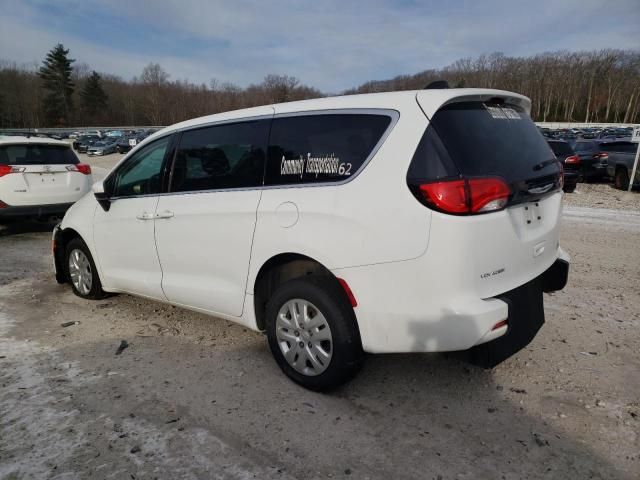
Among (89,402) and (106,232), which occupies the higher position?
(106,232)

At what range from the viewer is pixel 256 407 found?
9.33 ft

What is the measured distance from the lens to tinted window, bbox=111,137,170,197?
3.85m

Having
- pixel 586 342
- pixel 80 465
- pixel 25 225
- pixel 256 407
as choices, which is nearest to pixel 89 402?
pixel 80 465

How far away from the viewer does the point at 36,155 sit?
773cm

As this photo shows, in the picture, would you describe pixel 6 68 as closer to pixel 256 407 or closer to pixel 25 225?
pixel 25 225

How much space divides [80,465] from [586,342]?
3.59 metres

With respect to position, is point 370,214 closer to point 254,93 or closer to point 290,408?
point 290,408

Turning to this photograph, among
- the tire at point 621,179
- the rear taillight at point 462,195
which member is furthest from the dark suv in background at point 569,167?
the rear taillight at point 462,195

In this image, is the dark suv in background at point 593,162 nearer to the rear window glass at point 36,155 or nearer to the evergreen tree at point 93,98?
the rear window glass at point 36,155

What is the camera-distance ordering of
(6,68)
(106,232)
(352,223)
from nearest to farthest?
(352,223) < (106,232) < (6,68)

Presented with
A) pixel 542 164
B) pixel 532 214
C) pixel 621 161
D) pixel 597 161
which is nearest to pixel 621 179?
pixel 621 161

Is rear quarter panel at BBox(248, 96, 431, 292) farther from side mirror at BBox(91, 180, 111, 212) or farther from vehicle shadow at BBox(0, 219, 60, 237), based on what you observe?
vehicle shadow at BBox(0, 219, 60, 237)

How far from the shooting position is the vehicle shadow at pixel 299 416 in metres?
2.33

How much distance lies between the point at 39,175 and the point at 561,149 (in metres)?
13.9
